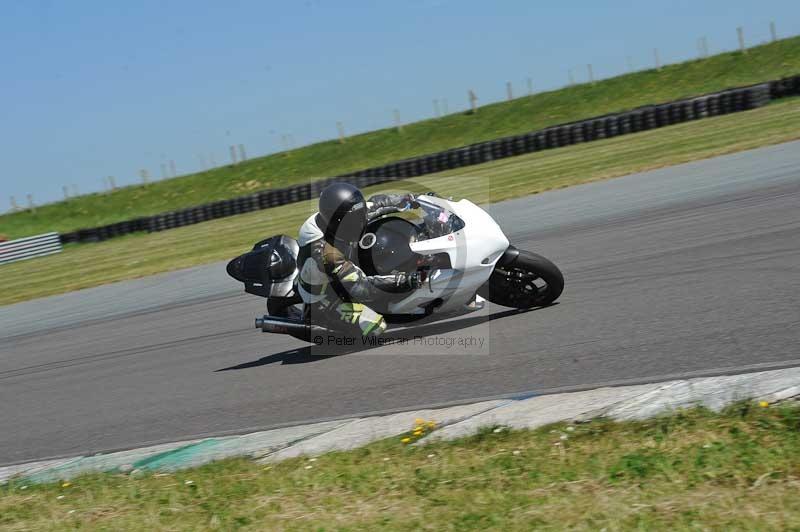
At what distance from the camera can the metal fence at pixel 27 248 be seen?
30609 mm

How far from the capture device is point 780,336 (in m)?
5.39

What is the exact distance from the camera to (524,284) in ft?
24.7

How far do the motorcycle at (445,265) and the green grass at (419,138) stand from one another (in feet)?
105

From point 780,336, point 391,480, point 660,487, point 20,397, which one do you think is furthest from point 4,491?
point 780,336

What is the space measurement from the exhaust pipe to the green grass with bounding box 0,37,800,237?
32674 mm

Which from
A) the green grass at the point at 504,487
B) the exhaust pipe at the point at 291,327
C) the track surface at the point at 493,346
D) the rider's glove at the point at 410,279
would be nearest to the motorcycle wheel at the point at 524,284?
the track surface at the point at 493,346

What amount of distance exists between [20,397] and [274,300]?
273cm

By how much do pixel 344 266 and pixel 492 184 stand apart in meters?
14.1

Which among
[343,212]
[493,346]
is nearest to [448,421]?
[493,346]

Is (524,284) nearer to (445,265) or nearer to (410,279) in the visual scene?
(445,265)

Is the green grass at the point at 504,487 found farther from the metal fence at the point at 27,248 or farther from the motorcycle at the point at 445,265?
the metal fence at the point at 27,248

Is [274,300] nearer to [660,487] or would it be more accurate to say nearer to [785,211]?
[660,487]

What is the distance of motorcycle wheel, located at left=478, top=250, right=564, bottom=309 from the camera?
7328mm

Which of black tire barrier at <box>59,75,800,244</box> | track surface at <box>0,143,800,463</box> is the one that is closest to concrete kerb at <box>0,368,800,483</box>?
track surface at <box>0,143,800,463</box>
